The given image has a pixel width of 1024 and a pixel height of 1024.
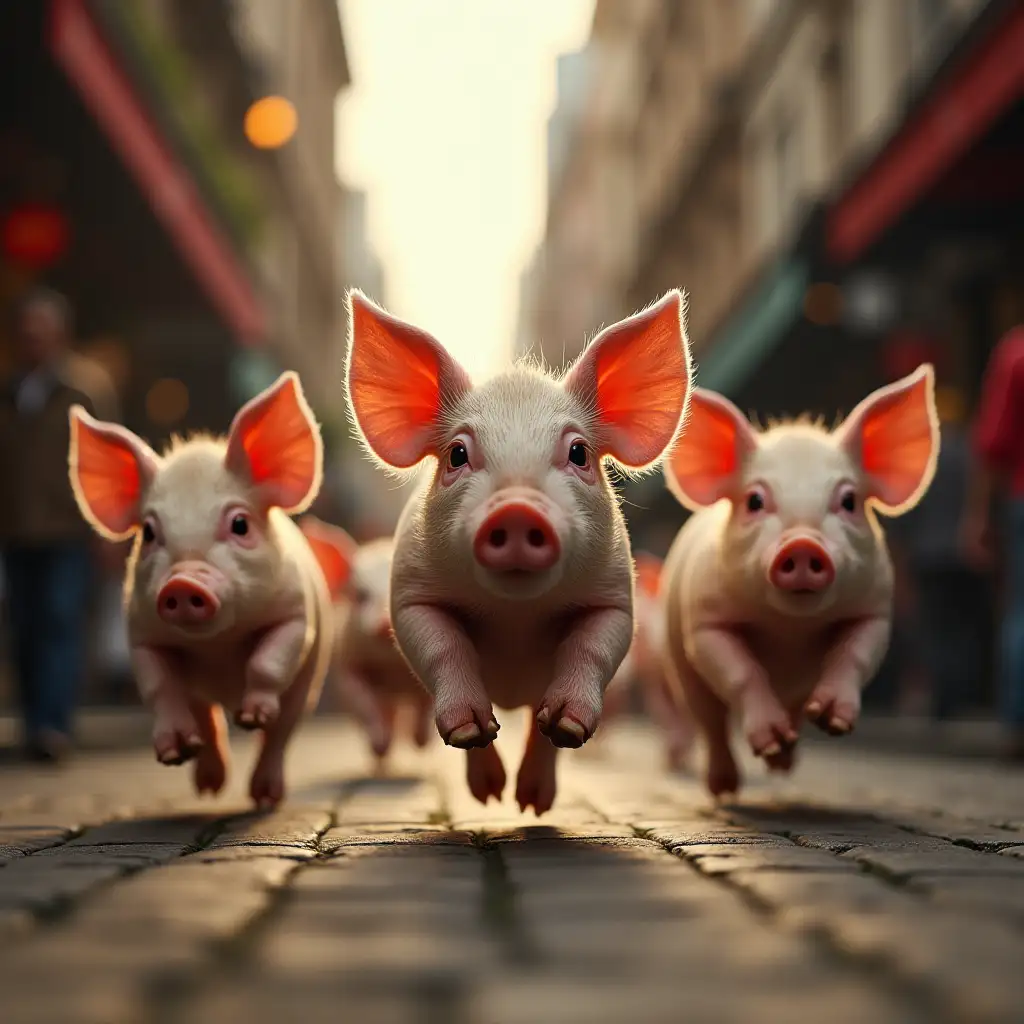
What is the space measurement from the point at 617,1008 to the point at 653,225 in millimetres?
36865

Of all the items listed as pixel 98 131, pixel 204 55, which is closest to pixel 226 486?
pixel 98 131

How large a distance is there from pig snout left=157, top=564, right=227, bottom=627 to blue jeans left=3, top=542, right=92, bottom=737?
13.9 ft

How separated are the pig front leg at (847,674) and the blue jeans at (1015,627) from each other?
357 centimetres

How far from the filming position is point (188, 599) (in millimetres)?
5191

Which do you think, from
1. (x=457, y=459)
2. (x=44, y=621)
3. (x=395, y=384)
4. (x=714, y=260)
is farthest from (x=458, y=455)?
(x=714, y=260)

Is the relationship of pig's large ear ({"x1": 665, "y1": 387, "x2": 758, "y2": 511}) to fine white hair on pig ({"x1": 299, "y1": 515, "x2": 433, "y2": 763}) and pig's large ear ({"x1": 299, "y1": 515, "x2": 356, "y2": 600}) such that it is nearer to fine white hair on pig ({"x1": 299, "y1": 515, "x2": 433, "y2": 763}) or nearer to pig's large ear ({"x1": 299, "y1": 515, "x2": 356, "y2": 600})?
fine white hair on pig ({"x1": 299, "y1": 515, "x2": 433, "y2": 763})

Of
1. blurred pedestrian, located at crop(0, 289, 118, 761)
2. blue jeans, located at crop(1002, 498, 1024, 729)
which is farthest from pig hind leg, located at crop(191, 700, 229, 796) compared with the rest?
blue jeans, located at crop(1002, 498, 1024, 729)

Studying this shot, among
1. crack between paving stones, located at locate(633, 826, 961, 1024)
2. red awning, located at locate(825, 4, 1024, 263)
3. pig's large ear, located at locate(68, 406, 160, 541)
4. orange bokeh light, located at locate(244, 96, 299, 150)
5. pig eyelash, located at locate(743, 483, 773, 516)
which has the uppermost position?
orange bokeh light, located at locate(244, 96, 299, 150)

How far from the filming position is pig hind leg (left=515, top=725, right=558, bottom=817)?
5.18m

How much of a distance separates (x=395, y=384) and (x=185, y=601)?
0.90 metres

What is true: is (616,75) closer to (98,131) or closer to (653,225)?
(653,225)

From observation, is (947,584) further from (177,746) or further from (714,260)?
(714,260)

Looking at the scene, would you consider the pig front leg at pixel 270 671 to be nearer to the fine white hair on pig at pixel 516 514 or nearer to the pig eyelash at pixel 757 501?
the fine white hair on pig at pixel 516 514

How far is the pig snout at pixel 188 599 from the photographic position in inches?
204
